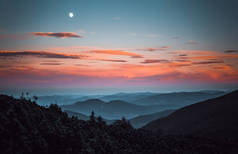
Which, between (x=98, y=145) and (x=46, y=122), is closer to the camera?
(x=46, y=122)

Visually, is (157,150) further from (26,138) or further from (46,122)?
(26,138)

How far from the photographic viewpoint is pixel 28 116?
944cm

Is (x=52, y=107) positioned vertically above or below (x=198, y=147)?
above

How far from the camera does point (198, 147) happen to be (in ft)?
45.5

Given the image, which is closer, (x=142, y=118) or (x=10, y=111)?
(x=10, y=111)

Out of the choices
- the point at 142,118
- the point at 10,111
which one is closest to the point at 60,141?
the point at 10,111

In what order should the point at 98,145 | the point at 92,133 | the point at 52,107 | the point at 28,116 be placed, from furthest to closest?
the point at 52,107
the point at 92,133
the point at 98,145
the point at 28,116

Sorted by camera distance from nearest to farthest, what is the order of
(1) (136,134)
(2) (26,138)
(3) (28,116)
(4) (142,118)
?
(2) (26,138) → (3) (28,116) → (1) (136,134) → (4) (142,118)

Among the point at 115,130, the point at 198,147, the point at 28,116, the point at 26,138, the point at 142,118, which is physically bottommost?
the point at 142,118

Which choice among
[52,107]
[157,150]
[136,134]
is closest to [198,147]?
[157,150]

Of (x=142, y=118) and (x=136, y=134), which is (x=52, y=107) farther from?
(x=142, y=118)

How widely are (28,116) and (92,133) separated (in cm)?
424

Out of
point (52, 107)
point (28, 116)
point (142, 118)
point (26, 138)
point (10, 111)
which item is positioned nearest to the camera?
point (26, 138)

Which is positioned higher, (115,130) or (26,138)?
(26,138)
